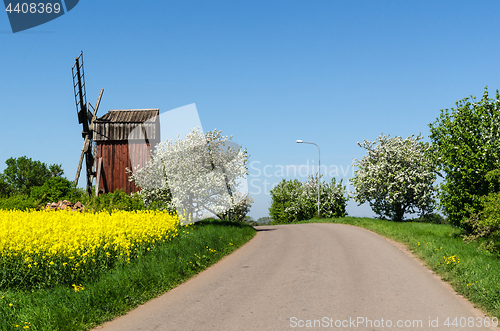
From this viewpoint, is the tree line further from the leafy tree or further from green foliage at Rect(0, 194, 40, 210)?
green foliage at Rect(0, 194, 40, 210)

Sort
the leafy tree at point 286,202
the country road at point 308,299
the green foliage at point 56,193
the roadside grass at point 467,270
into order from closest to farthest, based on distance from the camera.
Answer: the country road at point 308,299, the roadside grass at point 467,270, the green foliage at point 56,193, the leafy tree at point 286,202

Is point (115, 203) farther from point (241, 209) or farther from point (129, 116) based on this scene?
point (129, 116)

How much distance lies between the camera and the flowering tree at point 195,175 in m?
21.1

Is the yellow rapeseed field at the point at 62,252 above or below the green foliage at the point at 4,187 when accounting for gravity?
below

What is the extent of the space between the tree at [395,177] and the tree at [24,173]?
4813cm

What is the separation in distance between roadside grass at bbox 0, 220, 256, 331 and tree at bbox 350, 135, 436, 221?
24213 millimetres

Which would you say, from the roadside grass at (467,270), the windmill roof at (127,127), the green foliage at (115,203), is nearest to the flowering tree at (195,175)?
the green foliage at (115,203)

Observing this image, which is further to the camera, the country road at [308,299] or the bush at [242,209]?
the bush at [242,209]

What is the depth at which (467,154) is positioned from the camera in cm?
1850

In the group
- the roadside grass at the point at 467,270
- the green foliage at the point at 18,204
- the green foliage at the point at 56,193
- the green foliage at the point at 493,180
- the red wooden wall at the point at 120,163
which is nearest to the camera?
the roadside grass at the point at 467,270

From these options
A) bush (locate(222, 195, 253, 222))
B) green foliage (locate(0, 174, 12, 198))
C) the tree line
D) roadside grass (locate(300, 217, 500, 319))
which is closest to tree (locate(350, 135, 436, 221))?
the tree line

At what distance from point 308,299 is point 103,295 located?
4.42 metres

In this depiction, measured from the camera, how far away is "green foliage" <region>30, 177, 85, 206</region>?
2566cm

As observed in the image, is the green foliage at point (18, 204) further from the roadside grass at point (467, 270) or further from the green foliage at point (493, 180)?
the green foliage at point (493, 180)
